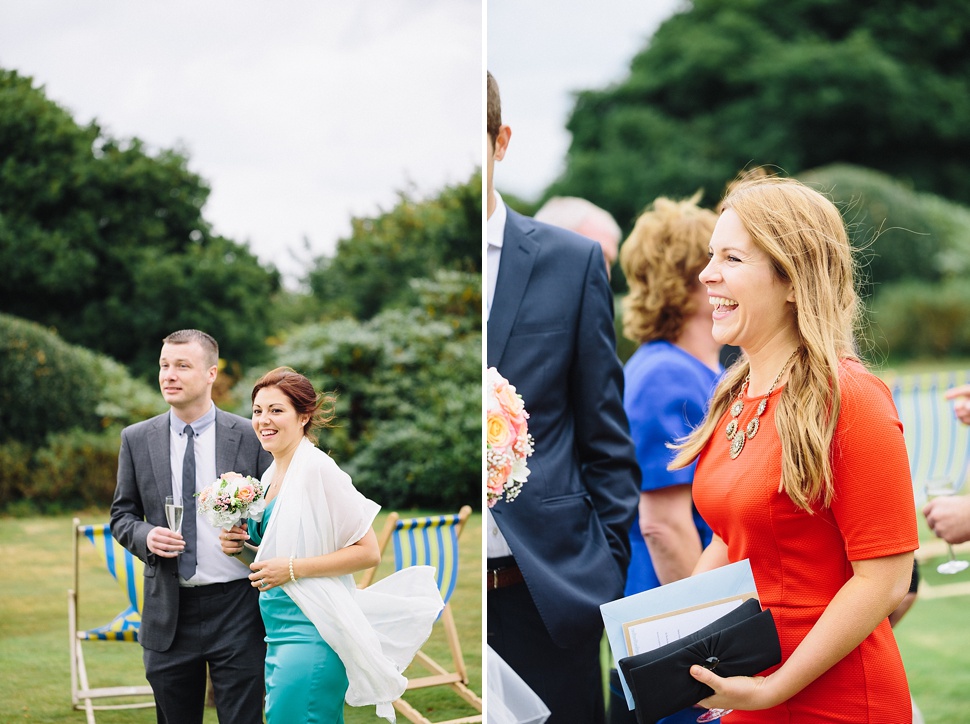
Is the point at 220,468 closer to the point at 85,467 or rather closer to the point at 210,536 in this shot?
the point at 210,536

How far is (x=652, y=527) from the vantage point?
303cm

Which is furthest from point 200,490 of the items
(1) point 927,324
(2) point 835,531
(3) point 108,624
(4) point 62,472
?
(1) point 927,324

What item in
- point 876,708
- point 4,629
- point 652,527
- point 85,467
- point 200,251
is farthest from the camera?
point 85,467

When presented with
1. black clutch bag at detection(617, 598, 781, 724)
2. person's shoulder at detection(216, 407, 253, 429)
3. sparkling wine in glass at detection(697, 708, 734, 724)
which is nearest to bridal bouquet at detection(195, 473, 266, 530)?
person's shoulder at detection(216, 407, 253, 429)

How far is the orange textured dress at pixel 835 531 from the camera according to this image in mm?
1880

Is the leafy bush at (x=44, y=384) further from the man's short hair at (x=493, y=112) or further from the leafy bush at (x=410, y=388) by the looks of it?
the man's short hair at (x=493, y=112)

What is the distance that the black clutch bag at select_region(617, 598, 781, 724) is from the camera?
1.96m

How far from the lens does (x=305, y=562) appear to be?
264 centimetres

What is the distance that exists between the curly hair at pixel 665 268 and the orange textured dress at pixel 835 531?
114cm

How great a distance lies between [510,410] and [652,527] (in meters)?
0.72

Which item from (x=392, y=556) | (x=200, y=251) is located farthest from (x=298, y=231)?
(x=392, y=556)

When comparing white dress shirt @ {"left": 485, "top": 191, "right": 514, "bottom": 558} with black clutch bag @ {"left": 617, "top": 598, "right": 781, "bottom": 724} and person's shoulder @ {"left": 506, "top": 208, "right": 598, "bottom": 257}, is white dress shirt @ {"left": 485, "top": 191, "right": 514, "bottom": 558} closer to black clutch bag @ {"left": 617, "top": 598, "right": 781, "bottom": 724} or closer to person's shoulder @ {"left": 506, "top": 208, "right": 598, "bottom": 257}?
person's shoulder @ {"left": 506, "top": 208, "right": 598, "bottom": 257}

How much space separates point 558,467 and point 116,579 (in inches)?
68.6

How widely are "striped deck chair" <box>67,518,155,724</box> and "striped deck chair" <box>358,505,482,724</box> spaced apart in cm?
85
